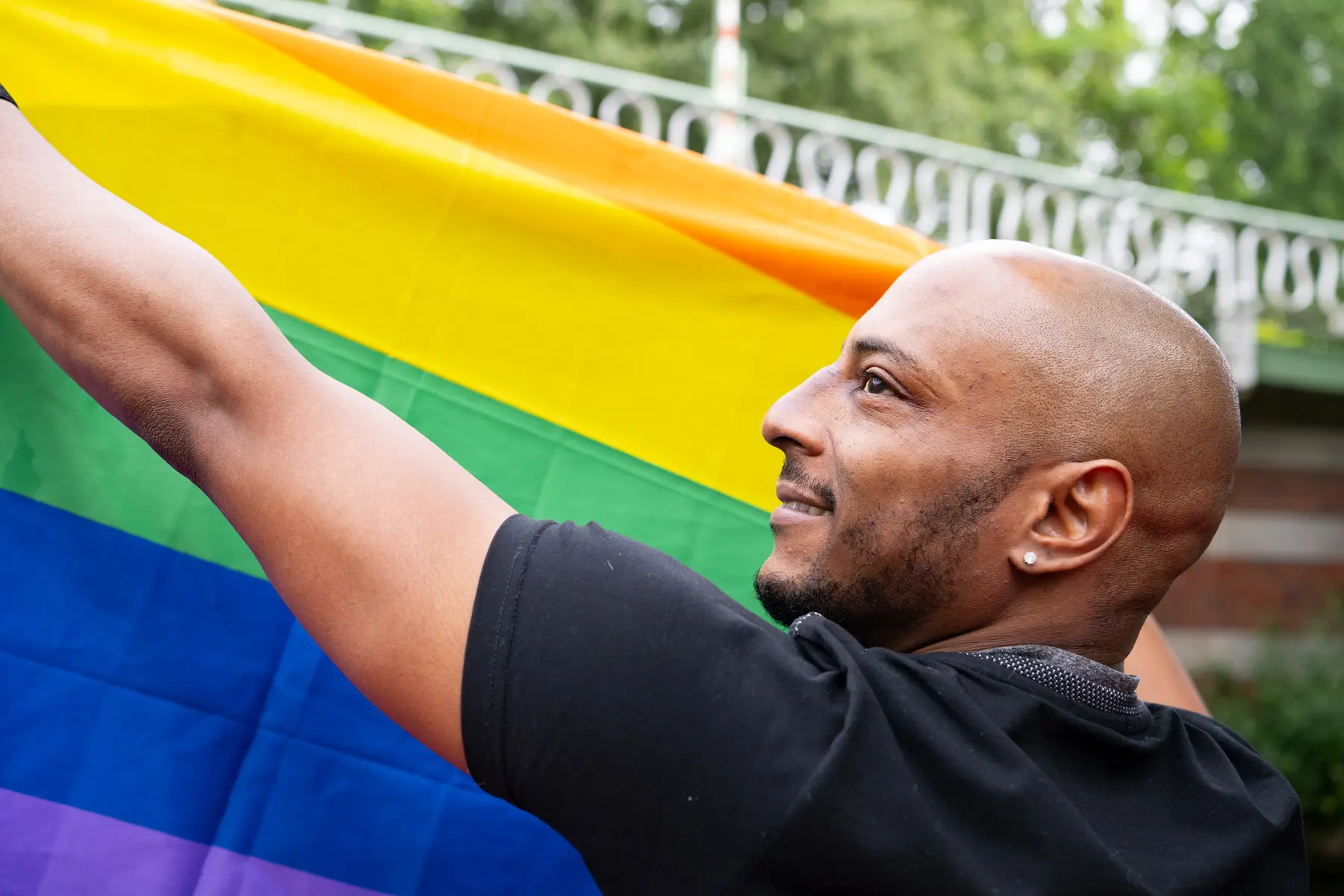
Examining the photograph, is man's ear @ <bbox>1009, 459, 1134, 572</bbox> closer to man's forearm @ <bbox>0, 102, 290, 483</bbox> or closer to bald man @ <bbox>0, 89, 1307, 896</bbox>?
bald man @ <bbox>0, 89, 1307, 896</bbox>

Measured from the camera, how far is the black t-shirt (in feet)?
3.67

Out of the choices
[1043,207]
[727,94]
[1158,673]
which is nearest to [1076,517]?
[1158,673]

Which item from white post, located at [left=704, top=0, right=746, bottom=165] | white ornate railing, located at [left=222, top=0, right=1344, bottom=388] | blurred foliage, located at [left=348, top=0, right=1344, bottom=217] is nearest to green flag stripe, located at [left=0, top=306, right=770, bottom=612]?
white post, located at [left=704, top=0, right=746, bottom=165]

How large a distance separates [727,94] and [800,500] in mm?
6675

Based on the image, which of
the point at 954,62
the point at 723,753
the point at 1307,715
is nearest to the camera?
the point at 723,753

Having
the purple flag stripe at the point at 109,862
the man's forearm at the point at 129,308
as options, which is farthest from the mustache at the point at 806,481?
the purple flag stripe at the point at 109,862

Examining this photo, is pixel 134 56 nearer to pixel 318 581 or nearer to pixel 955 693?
pixel 318 581

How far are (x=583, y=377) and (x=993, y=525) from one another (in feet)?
2.75

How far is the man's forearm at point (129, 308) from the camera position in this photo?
118cm

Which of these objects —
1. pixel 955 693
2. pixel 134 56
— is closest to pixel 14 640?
pixel 134 56

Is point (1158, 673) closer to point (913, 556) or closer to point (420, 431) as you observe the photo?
point (913, 556)

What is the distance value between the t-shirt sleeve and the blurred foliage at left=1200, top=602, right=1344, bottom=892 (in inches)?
295

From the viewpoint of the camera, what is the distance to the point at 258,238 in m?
1.87

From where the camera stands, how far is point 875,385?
1.51 metres
